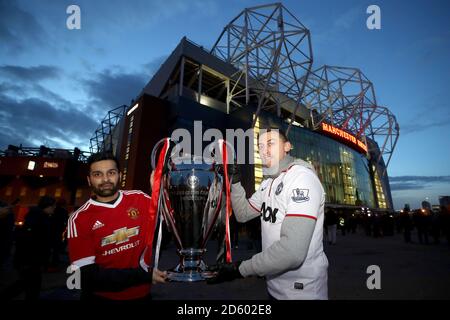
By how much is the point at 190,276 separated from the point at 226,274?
0.95 ft

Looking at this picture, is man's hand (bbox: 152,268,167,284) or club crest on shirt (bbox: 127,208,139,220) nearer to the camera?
man's hand (bbox: 152,268,167,284)

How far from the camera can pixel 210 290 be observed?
13.3 feet

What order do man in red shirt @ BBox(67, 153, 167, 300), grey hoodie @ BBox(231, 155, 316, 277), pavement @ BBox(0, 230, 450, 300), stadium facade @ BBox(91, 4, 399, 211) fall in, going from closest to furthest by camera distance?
1. grey hoodie @ BBox(231, 155, 316, 277)
2. man in red shirt @ BBox(67, 153, 167, 300)
3. pavement @ BBox(0, 230, 450, 300)
4. stadium facade @ BBox(91, 4, 399, 211)

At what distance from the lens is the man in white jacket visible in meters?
1.29

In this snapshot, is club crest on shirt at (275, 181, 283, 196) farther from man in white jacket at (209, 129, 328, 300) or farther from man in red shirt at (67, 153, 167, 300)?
Answer: man in red shirt at (67, 153, 167, 300)

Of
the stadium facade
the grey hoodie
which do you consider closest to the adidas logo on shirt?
the grey hoodie

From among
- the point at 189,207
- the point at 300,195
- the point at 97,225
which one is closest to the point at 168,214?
the point at 189,207

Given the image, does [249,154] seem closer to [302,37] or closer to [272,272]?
[302,37]

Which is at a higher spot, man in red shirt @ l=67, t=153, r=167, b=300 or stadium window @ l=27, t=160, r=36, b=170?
stadium window @ l=27, t=160, r=36, b=170

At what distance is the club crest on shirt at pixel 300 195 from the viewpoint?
140 centimetres

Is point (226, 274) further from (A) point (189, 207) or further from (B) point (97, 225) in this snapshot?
(B) point (97, 225)

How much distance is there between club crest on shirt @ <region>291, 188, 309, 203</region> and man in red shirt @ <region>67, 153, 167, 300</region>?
0.87 metres
